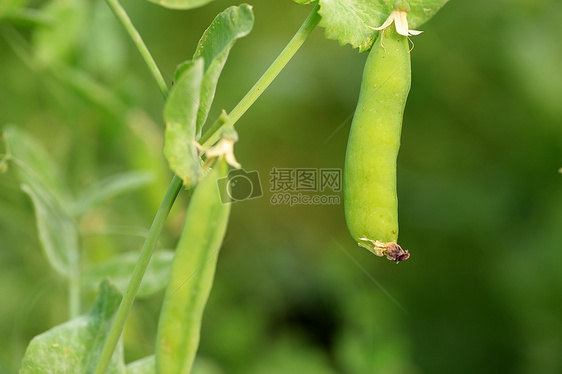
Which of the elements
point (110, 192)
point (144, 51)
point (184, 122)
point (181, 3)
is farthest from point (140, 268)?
point (110, 192)

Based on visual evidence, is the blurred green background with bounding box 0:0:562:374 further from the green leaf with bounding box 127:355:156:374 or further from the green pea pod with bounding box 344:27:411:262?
the green pea pod with bounding box 344:27:411:262

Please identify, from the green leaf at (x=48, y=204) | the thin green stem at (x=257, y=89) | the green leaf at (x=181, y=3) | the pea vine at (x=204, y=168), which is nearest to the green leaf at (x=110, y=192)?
the green leaf at (x=48, y=204)

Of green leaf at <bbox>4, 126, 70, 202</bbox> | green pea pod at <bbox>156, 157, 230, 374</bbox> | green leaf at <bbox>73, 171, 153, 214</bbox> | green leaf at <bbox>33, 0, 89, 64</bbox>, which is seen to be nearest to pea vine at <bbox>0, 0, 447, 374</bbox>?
green pea pod at <bbox>156, 157, 230, 374</bbox>

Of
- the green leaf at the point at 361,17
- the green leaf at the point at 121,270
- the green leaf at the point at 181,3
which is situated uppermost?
the green leaf at the point at 181,3

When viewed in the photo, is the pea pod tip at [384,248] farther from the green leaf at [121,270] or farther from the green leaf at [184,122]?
the green leaf at [121,270]

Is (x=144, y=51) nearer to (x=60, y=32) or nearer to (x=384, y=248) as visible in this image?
(x=384, y=248)
